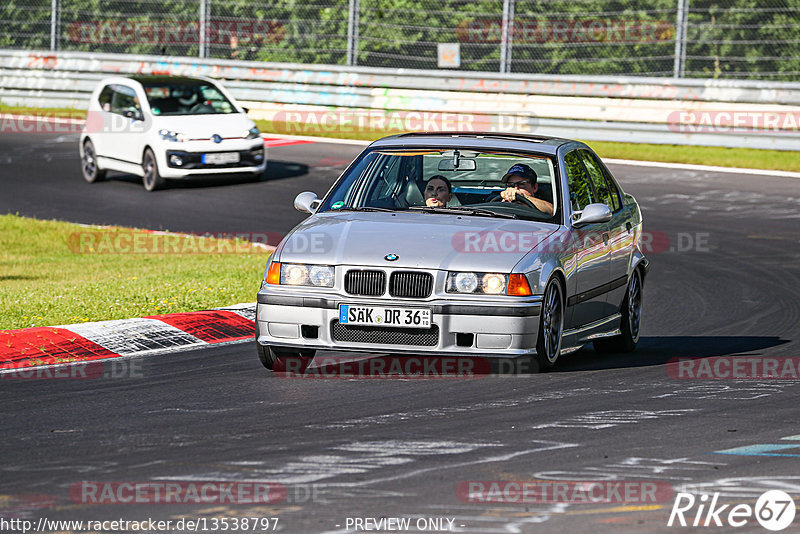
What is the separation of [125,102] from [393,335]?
15235 mm

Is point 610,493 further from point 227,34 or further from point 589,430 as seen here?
point 227,34

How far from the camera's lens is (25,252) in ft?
56.5

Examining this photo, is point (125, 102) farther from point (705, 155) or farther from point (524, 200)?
point (524, 200)

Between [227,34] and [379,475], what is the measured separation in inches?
943

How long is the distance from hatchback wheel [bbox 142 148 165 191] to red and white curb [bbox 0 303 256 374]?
1058 centimetres

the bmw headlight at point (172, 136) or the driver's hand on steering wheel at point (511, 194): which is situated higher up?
the driver's hand on steering wheel at point (511, 194)

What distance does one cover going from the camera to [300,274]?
29.6 ft

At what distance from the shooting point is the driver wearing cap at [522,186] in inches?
392

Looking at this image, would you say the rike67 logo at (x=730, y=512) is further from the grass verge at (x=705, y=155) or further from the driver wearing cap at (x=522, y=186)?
the grass verge at (x=705, y=155)

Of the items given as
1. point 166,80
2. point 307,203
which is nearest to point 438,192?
point 307,203

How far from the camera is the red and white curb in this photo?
9969mm

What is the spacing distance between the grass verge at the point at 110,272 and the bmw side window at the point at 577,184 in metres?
3.40

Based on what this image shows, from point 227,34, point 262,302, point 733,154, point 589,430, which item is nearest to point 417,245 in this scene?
point 262,302

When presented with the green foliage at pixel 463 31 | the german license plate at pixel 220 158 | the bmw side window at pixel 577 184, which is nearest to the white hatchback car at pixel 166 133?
the german license plate at pixel 220 158
